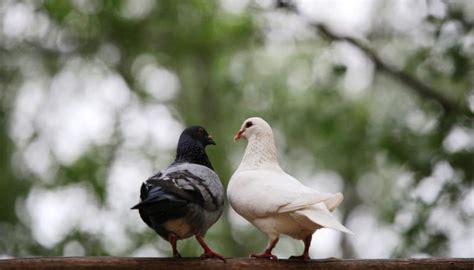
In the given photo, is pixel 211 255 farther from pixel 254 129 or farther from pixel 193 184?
pixel 254 129

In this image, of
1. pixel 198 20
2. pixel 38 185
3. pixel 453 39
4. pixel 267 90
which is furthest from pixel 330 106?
pixel 38 185

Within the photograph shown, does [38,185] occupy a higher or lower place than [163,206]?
lower

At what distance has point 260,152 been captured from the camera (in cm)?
410

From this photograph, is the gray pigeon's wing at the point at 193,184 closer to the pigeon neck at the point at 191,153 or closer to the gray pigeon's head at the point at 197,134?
the pigeon neck at the point at 191,153

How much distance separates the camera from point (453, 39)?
708cm

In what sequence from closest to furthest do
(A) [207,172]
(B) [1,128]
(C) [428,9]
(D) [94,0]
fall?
(A) [207,172] → (C) [428,9] → (D) [94,0] → (B) [1,128]

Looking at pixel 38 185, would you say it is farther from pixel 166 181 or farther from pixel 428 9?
pixel 166 181

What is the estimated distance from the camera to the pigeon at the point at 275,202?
3498 millimetres

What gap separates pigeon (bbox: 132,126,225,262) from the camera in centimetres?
356

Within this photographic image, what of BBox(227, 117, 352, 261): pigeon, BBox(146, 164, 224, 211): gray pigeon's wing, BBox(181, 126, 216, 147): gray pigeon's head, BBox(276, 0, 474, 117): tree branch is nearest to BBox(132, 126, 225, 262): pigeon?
BBox(146, 164, 224, 211): gray pigeon's wing

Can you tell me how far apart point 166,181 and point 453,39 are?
14.1 ft

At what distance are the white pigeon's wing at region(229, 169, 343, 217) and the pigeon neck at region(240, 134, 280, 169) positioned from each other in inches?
4.1

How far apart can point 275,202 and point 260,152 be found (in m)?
0.52

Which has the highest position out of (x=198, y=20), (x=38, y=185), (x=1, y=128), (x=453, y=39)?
(x=453, y=39)
